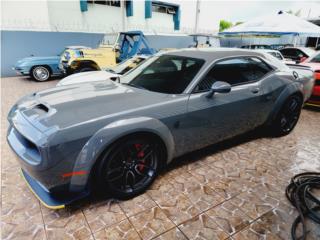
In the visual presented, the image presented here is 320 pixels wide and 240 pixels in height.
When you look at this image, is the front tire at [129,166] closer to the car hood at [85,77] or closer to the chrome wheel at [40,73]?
the car hood at [85,77]

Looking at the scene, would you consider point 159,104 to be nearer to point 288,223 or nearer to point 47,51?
point 288,223

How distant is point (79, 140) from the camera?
71.3 inches

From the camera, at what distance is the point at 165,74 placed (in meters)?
2.88

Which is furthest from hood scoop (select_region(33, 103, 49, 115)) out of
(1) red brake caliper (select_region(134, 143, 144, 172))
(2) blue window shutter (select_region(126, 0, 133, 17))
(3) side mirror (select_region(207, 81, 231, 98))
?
(2) blue window shutter (select_region(126, 0, 133, 17))

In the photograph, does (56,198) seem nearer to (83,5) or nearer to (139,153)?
(139,153)

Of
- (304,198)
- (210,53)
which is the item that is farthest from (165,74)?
(304,198)

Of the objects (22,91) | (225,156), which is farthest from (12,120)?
(22,91)

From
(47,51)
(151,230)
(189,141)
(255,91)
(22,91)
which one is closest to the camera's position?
(151,230)

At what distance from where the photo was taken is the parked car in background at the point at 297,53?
32.8ft

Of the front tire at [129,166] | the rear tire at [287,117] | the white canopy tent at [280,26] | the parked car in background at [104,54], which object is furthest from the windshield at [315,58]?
the front tire at [129,166]

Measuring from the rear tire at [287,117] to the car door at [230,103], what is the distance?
421 mm

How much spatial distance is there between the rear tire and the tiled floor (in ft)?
2.10

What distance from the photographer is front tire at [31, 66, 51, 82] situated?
8.76m

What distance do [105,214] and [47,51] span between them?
1071 centimetres
